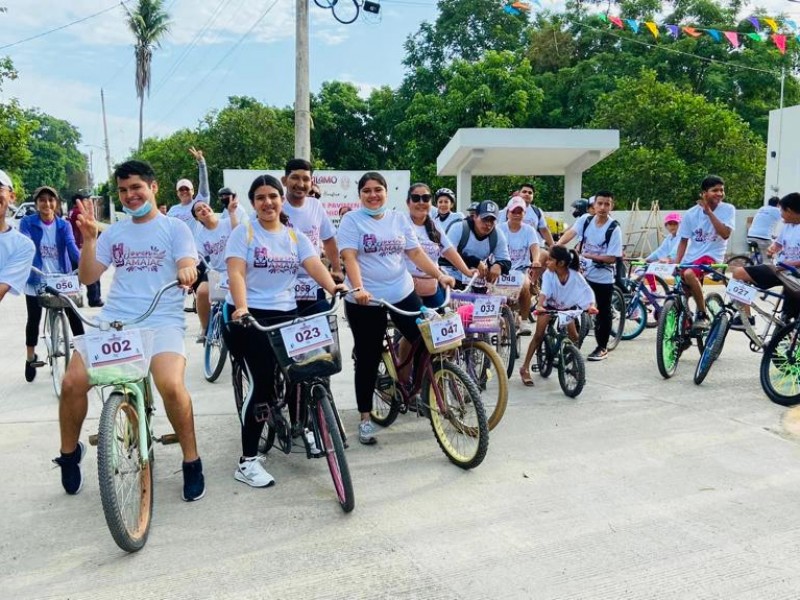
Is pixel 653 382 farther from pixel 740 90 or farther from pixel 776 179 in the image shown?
pixel 740 90

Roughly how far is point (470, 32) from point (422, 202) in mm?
35914

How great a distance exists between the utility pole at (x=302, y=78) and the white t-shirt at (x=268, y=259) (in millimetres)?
10197

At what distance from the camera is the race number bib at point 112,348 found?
3.20 m

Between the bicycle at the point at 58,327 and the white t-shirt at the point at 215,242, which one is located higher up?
the white t-shirt at the point at 215,242

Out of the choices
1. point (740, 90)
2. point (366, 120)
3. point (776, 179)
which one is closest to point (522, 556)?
point (776, 179)

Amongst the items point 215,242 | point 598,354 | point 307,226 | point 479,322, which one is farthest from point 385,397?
point 598,354

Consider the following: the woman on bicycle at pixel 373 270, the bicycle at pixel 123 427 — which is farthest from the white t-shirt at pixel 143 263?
the woman on bicycle at pixel 373 270

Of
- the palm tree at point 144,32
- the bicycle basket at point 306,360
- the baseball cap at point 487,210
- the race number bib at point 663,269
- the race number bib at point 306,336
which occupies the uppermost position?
the palm tree at point 144,32

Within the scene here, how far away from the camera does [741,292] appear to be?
5.75 meters

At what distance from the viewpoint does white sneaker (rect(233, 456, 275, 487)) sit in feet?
13.0

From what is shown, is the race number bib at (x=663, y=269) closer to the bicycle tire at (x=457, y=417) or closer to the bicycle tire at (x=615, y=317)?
the bicycle tire at (x=615, y=317)

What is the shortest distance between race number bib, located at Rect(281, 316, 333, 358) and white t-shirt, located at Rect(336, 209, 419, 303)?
96cm

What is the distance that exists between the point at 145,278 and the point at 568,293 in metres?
3.76

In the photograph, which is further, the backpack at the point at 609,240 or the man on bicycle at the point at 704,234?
the backpack at the point at 609,240
